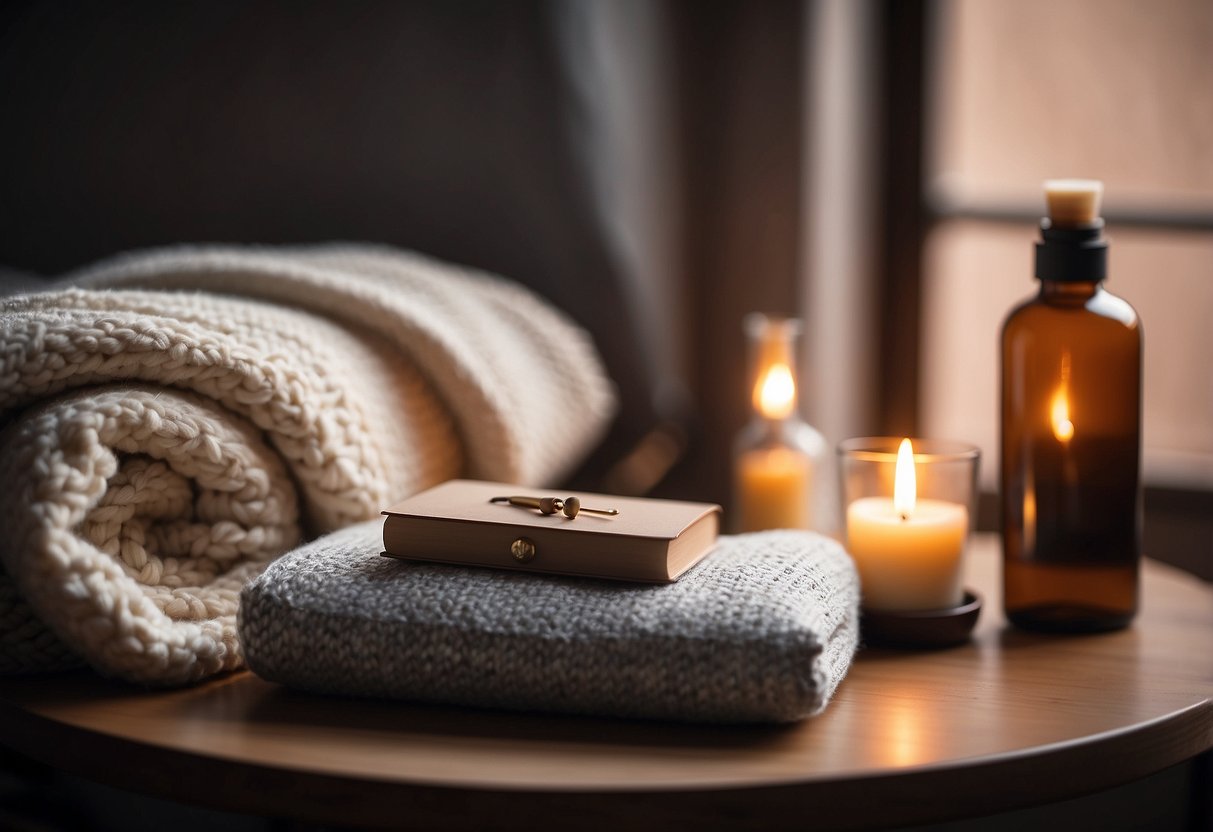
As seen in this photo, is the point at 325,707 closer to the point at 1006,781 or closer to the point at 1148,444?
the point at 1006,781

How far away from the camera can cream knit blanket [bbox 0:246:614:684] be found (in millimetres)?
521

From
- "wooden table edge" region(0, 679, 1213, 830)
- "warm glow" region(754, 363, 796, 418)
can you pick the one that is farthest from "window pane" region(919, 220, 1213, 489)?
"wooden table edge" region(0, 679, 1213, 830)

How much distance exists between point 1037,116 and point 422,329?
108cm

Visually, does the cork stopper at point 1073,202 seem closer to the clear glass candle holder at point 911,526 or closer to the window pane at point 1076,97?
the clear glass candle holder at point 911,526

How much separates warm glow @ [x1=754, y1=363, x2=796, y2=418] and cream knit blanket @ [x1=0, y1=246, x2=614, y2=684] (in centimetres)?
23

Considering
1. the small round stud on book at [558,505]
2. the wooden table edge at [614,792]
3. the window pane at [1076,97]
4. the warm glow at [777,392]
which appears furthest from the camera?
the window pane at [1076,97]

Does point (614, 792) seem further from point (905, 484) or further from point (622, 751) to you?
point (905, 484)

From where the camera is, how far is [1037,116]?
153 cm

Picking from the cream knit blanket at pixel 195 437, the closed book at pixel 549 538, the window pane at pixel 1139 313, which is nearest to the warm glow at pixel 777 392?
the cream knit blanket at pixel 195 437

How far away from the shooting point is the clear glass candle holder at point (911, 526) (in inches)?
25.6

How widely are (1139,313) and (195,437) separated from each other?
1.23 metres

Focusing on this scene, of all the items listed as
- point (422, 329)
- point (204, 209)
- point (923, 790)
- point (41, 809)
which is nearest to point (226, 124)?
point (204, 209)

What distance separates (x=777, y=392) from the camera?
93 centimetres

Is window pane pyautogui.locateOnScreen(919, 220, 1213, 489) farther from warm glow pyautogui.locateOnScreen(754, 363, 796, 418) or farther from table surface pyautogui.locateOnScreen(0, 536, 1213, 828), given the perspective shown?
table surface pyautogui.locateOnScreen(0, 536, 1213, 828)
